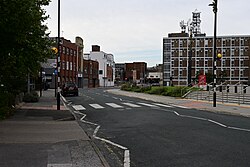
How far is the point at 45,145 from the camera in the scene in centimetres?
933

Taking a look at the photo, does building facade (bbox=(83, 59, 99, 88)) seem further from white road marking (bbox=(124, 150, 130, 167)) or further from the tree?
white road marking (bbox=(124, 150, 130, 167))

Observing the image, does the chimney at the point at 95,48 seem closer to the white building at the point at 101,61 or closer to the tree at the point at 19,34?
the white building at the point at 101,61

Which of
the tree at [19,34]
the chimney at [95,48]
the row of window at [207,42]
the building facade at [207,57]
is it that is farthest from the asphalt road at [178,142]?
the chimney at [95,48]

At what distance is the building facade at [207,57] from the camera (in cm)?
9481

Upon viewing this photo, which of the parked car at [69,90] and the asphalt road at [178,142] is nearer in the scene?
the asphalt road at [178,142]

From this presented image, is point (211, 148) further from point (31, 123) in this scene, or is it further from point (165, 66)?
point (165, 66)

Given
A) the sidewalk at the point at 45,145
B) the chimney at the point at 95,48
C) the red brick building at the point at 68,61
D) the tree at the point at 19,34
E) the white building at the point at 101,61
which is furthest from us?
the chimney at the point at 95,48

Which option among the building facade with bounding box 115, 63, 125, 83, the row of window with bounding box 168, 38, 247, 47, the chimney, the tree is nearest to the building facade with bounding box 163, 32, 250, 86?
the row of window with bounding box 168, 38, 247, 47

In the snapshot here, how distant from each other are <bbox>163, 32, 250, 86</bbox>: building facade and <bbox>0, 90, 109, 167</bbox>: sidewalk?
3182 inches

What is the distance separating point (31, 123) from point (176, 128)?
18.0 ft

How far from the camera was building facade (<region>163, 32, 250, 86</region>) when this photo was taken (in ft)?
311

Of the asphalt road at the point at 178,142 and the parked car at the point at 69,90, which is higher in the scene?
the parked car at the point at 69,90

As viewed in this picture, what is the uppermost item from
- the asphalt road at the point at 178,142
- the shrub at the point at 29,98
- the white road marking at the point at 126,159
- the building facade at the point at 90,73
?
the building facade at the point at 90,73

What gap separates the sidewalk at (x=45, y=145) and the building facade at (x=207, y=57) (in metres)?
80.8
